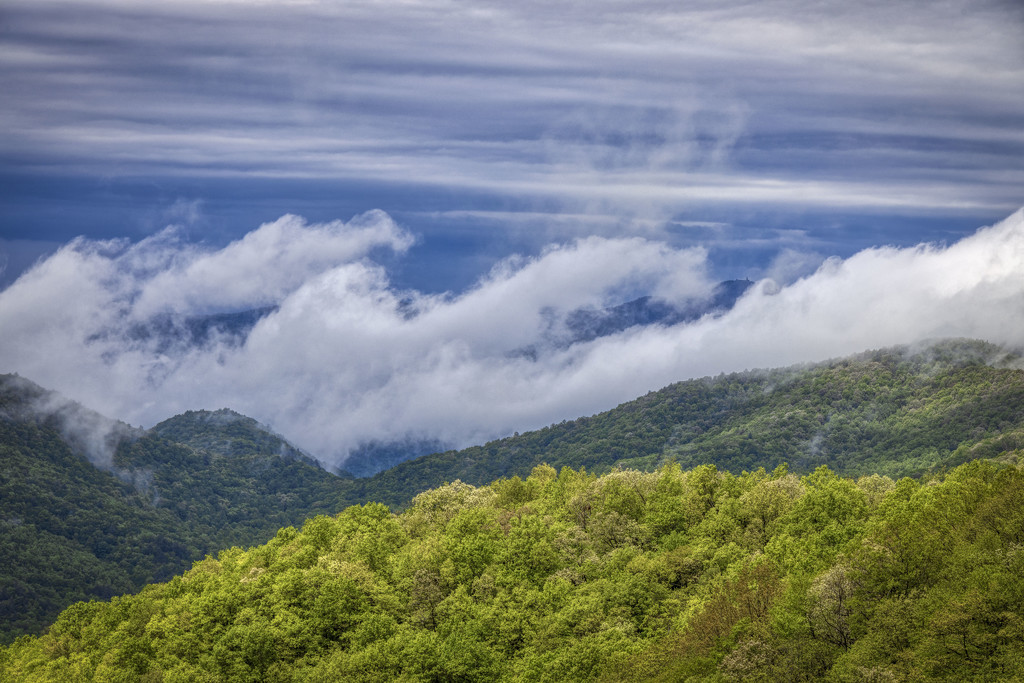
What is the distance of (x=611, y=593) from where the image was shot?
11825 cm

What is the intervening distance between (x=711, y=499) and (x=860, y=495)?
→ 2515 centimetres

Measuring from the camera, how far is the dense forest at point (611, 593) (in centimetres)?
8662

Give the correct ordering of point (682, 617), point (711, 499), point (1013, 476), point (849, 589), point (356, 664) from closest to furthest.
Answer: point (849, 589) → point (1013, 476) → point (682, 617) → point (356, 664) → point (711, 499)

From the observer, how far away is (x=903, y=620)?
8419 centimetres

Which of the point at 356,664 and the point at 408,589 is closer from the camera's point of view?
the point at 356,664

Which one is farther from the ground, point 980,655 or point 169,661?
point 980,655

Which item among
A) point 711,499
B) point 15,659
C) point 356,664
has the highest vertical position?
point 711,499

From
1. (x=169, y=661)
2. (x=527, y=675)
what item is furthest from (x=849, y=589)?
(x=169, y=661)

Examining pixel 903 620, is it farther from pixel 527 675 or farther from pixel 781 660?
pixel 527 675

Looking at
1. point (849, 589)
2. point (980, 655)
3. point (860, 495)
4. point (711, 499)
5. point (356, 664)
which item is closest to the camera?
point (980, 655)

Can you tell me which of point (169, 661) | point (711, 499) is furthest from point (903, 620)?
point (169, 661)

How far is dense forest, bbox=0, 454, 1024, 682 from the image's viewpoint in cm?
8662

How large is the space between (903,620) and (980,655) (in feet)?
28.1

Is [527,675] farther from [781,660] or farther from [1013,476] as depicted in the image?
[1013,476]
